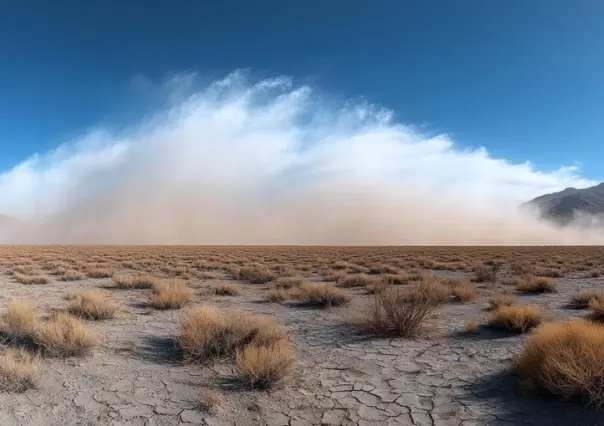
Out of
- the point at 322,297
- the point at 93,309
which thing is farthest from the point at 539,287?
the point at 93,309

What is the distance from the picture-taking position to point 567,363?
215 inches

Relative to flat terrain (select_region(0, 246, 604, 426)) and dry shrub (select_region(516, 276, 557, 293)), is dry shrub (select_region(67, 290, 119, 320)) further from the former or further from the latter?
dry shrub (select_region(516, 276, 557, 293))

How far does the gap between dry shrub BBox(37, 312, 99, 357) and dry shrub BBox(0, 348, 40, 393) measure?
0.80 metres

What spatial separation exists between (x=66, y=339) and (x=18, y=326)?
1906mm

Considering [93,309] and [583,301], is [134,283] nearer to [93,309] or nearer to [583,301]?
[93,309]

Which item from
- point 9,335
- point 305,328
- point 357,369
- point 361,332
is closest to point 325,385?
point 357,369

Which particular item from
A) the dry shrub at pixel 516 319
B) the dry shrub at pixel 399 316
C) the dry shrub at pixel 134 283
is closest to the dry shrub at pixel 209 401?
the dry shrub at pixel 399 316

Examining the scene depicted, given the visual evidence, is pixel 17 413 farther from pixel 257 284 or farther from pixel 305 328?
pixel 257 284

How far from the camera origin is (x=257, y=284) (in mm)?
20734

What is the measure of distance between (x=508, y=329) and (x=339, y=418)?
580 centimetres

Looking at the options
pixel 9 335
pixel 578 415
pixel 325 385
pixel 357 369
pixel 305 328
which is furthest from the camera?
pixel 305 328

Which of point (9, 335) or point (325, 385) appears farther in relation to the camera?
point (9, 335)

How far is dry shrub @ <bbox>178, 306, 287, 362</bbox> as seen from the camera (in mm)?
7467

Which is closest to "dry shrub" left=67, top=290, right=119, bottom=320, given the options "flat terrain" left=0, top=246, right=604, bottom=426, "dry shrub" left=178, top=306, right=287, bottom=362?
"flat terrain" left=0, top=246, right=604, bottom=426
